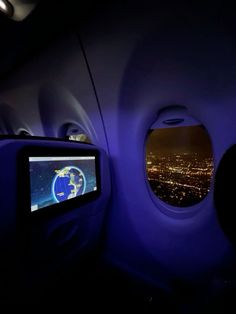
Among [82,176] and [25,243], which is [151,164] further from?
[25,243]

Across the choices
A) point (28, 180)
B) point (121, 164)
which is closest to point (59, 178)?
point (28, 180)

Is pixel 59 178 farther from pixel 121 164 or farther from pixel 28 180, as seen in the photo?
pixel 121 164

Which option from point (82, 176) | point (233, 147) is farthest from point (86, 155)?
point (233, 147)

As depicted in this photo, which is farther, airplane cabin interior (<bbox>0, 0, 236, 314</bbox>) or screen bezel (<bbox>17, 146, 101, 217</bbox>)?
airplane cabin interior (<bbox>0, 0, 236, 314</bbox>)

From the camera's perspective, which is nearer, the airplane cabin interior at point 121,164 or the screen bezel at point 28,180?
the screen bezel at point 28,180

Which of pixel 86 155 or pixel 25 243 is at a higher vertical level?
pixel 86 155

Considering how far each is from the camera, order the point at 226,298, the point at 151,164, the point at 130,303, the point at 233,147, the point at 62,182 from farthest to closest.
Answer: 1. the point at 151,164
2. the point at 130,303
3. the point at 62,182
4. the point at 233,147
5. the point at 226,298
